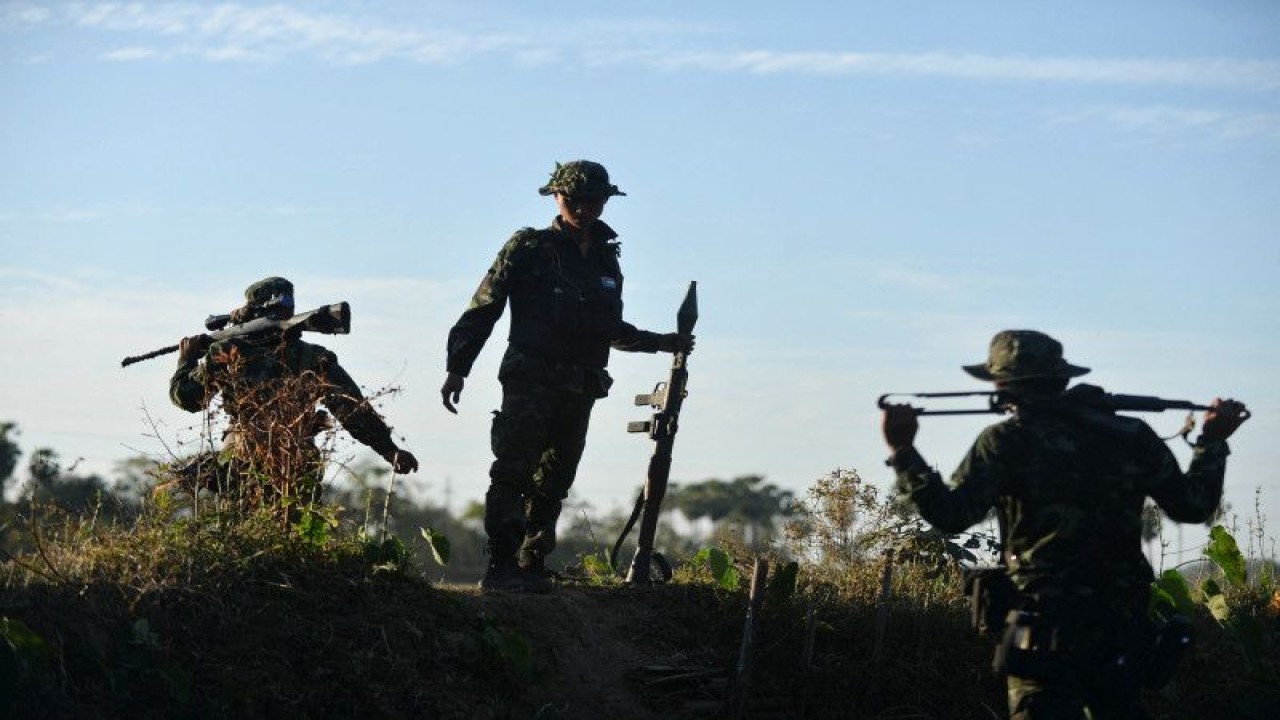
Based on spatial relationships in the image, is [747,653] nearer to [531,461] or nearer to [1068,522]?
[531,461]

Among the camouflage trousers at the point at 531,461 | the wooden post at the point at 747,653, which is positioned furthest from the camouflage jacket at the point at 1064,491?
the camouflage trousers at the point at 531,461

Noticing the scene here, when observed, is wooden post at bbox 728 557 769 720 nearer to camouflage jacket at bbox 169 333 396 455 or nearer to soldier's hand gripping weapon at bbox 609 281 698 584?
soldier's hand gripping weapon at bbox 609 281 698 584

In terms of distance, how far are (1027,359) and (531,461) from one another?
11.5ft

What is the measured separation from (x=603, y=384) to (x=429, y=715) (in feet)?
9.08

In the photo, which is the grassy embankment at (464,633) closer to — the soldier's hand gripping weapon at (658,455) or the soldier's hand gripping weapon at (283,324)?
the soldier's hand gripping weapon at (658,455)

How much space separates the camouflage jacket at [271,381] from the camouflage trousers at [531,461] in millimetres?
673

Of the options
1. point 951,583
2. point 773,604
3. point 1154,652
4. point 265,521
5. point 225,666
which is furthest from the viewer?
point 951,583

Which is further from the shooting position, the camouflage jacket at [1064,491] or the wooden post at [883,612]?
the wooden post at [883,612]

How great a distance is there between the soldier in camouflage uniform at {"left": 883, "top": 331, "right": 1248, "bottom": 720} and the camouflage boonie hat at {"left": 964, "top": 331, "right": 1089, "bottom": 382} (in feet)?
0.19

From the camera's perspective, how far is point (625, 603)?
9.78 m

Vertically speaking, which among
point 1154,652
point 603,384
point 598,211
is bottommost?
point 1154,652

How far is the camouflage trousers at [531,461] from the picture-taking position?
31.5 ft

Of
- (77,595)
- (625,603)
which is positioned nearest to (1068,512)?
(625,603)

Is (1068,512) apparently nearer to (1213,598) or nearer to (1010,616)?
(1010,616)
